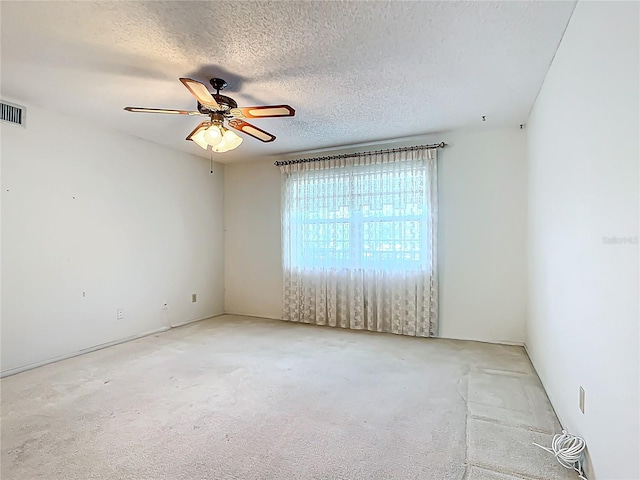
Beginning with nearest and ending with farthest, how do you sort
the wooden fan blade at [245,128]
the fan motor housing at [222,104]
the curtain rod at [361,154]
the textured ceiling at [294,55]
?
the textured ceiling at [294,55], the fan motor housing at [222,104], the wooden fan blade at [245,128], the curtain rod at [361,154]

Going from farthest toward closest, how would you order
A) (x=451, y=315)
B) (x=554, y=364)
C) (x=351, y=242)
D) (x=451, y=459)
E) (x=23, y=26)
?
(x=351, y=242) → (x=451, y=315) → (x=554, y=364) → (x=23, y=26) → (x=451, y=459)

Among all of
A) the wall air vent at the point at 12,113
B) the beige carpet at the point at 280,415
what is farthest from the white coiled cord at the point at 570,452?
the wall air vent at the point at 12,113

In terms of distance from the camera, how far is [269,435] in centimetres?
205

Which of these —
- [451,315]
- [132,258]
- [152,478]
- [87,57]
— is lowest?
[152,478]

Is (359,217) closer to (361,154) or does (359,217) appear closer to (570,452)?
(361,154)

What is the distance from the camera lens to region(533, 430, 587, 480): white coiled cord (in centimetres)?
168

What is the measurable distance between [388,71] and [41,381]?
3.66m

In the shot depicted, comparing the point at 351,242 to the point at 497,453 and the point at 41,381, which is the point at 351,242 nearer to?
the point at 497,453

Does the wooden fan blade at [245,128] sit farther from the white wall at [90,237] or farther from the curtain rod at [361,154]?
the white wall at [90,237]

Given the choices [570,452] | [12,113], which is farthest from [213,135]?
[570,452]

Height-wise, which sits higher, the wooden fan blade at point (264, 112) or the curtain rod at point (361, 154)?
the curtain rod at point (361, 154)

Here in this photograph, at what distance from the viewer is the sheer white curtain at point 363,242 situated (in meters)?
4.15

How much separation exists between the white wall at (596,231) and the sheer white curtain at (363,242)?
1.69 metres

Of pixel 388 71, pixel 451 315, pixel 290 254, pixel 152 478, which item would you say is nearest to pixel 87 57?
pixel 388 71
